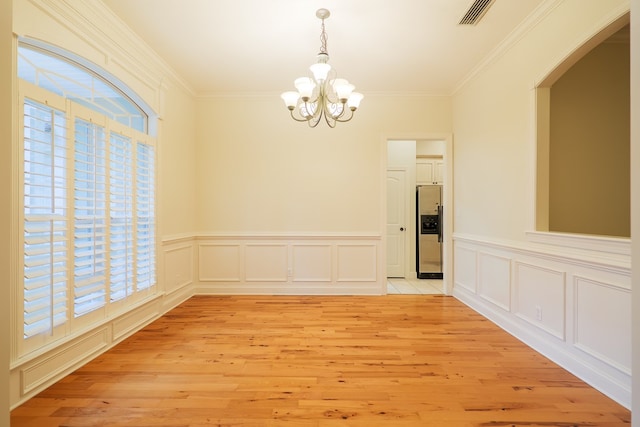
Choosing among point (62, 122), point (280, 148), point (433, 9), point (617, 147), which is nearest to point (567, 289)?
point (617, 147)

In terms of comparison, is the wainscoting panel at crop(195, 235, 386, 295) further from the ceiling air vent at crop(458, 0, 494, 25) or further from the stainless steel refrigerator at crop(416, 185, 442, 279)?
the ceiling air vent at crop(458, 0, 494, 25)

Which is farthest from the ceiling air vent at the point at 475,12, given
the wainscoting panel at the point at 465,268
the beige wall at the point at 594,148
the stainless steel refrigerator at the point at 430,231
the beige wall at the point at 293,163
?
the stainless steel refrigerator at the point at 430,231

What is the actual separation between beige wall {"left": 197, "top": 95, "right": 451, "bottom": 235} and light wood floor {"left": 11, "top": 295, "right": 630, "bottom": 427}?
1.67 meters

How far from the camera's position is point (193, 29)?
316cm

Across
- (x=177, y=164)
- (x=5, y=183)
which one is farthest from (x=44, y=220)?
(x=177, y=164)

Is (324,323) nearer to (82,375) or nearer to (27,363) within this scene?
(82,375)

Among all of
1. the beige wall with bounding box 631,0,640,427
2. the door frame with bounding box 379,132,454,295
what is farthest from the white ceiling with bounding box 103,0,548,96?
the beige wall with bounding box 631,0,640,427

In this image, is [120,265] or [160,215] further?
[160,215]

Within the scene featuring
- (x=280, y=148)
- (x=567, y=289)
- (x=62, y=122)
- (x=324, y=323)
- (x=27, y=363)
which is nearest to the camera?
(x=27, y=363)

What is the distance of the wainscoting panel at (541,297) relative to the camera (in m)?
2.68

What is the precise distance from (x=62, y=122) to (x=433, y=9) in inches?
124

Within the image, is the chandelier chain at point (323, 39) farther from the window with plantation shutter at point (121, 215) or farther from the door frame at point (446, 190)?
the window with plantation shutter at point (121, 215)

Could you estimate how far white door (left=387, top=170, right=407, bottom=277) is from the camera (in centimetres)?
629

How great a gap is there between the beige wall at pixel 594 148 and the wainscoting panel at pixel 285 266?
2.47 metres
